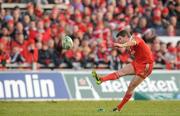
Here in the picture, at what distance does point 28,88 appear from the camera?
23078mm

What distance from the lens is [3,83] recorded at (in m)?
22.8

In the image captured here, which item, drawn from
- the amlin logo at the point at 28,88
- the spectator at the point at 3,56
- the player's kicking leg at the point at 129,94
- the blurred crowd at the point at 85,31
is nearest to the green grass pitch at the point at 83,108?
the player's kicking leg at the point at 129,94

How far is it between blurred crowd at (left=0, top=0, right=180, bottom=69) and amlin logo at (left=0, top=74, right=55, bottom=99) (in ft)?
5.29

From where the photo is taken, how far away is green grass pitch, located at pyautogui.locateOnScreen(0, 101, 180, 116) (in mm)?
17750

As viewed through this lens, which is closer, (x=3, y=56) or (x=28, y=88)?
(x=28, y=88)

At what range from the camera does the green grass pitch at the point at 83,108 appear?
17750 millimetres

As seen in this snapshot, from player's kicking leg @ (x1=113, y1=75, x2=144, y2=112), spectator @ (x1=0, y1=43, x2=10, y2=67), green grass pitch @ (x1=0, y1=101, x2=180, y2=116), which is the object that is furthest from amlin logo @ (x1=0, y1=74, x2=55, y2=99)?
player's kicking leg @ (x1=113, y1=75, x2=144, y2=112)

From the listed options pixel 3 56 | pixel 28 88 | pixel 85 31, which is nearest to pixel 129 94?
pixel 28 88

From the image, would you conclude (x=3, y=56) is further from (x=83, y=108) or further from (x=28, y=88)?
(x=83, y=108)

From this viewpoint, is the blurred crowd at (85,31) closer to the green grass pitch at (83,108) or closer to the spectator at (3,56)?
the spectator at (3,56)

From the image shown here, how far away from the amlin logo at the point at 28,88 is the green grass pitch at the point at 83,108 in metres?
0.85

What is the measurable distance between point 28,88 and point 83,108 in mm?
3743

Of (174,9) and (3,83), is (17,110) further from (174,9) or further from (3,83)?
(174,9)

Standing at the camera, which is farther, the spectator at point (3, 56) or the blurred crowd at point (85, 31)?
the blurred crowd at point (85, 31)
